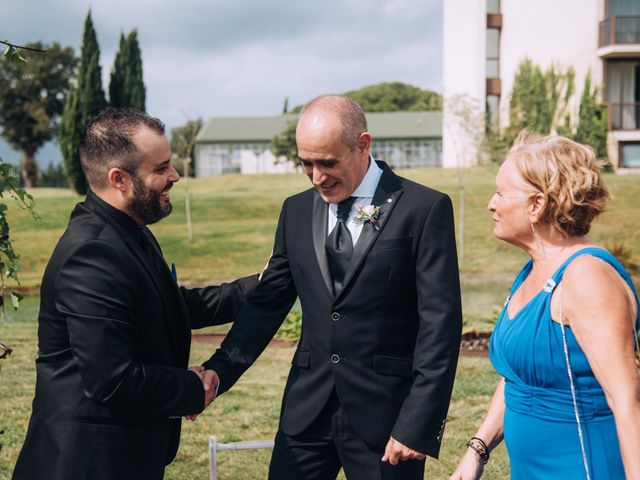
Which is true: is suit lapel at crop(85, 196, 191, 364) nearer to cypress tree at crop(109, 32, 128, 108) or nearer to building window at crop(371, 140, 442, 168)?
cypress tree at crop(109, 32, 128, 108)

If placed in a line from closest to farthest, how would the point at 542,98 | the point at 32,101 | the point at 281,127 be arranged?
the point at 542,98 → the point at 32,101 → the point at 281,127

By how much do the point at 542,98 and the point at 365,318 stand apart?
1501 inches

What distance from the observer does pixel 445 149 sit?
4553 centimetres

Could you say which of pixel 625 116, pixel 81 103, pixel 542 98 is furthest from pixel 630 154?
pixel 81 103

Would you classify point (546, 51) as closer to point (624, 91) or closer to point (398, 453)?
point (624, 91)

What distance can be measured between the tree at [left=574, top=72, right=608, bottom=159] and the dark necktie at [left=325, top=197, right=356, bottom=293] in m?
36.4

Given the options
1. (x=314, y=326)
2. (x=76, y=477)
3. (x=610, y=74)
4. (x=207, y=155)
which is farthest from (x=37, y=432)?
(x=207, y=155)

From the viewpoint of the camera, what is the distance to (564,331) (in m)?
2.74

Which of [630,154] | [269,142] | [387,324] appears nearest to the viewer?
[387,324]

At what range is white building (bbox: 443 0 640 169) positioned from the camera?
38.4m

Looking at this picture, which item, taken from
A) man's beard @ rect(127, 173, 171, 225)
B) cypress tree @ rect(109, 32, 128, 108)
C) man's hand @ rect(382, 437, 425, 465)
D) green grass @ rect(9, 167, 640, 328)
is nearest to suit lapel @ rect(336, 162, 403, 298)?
man's hand @ rect(382, 437, 425, 465)

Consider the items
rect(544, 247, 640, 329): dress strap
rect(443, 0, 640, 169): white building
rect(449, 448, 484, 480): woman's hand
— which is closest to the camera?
rect(544, 247, 640, 329): dress strap

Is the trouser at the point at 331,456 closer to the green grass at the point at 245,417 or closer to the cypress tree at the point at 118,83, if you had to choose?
the green grass at the point at 245,417

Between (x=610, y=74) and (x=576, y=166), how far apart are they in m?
40.3
